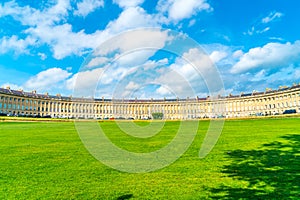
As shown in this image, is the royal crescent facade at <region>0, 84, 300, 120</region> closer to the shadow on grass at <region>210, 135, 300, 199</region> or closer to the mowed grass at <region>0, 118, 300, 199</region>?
the shadow on grass at <region>210, 135, 300, 199</region>

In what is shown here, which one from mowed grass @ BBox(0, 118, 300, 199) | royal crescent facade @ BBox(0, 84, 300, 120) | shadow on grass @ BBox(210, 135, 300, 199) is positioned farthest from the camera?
royal crescent facade @ BBox(0, 84, 300, 120)

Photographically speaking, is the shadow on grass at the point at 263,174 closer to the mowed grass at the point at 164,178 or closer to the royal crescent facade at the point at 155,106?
the mowed grass at the point at 164,178

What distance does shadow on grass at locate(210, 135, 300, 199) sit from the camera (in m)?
Answer: 6.50

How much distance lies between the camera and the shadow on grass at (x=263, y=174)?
21.3 feet

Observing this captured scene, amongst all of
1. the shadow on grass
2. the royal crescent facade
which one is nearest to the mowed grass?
the shadow on grass

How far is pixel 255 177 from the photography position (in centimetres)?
784

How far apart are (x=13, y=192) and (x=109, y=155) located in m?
5.43

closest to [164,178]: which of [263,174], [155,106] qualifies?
[263,174]

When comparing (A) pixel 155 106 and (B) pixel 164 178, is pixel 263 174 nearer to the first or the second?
(B) pixel 164 178

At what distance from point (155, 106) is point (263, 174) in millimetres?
171781

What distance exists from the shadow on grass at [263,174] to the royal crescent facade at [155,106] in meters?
104

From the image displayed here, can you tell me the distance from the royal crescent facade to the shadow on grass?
104 metres

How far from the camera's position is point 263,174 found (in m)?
8.11

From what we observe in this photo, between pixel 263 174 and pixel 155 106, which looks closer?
pixel 263 174
